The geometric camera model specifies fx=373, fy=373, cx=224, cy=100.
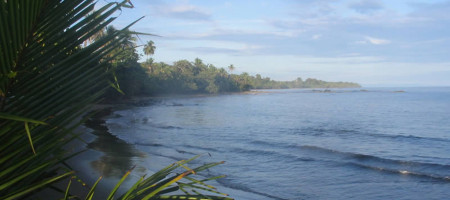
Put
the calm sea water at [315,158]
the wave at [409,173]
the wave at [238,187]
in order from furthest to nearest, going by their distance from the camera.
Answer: the wave at [409,173] < the calm sea water at [315,158] < the wave at [238,187]

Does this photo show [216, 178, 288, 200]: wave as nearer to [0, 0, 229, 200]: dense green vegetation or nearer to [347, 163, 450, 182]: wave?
[347, 163, 450, 182]: wave

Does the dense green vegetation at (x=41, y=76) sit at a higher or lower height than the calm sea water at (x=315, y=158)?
higher

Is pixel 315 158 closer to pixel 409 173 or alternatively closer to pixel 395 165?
pixel 395 165

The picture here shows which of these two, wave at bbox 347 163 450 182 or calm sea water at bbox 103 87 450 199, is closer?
calm sea water at bbox 103 87 450 199


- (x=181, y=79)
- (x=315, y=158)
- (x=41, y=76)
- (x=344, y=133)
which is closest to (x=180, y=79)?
(x=181, y=79)

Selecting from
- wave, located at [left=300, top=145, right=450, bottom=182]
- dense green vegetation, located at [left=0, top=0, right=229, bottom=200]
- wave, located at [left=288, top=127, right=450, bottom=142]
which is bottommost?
wave, located at [left=300, top=145, right=450, bottom=182]

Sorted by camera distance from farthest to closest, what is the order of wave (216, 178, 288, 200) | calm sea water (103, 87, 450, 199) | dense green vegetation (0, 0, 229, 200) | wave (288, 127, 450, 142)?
1. wave (288, 127, 450, 142)
2. calm sea water (103, 87, 450, 199)
3. wave (216, 178, 288, 200)
4. dense green vegetation (0, 0, 229, 200)

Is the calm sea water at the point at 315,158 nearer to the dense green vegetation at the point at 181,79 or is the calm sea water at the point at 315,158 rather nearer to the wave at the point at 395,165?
the wave at the point at 395,165

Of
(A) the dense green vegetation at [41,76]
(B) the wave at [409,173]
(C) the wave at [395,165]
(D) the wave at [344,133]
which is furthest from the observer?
(D) the wave at [344,133]

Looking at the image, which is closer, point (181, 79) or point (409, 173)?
point (409, 173)

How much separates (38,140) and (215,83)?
102m

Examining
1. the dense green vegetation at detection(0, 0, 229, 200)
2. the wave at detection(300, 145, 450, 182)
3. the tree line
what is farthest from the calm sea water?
the tree line

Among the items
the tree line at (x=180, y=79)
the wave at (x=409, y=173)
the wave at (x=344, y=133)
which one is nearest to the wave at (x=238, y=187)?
the wave at (x=409, y=173)

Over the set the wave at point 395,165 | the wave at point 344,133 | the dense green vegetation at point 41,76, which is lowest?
the wave at point 395,165
